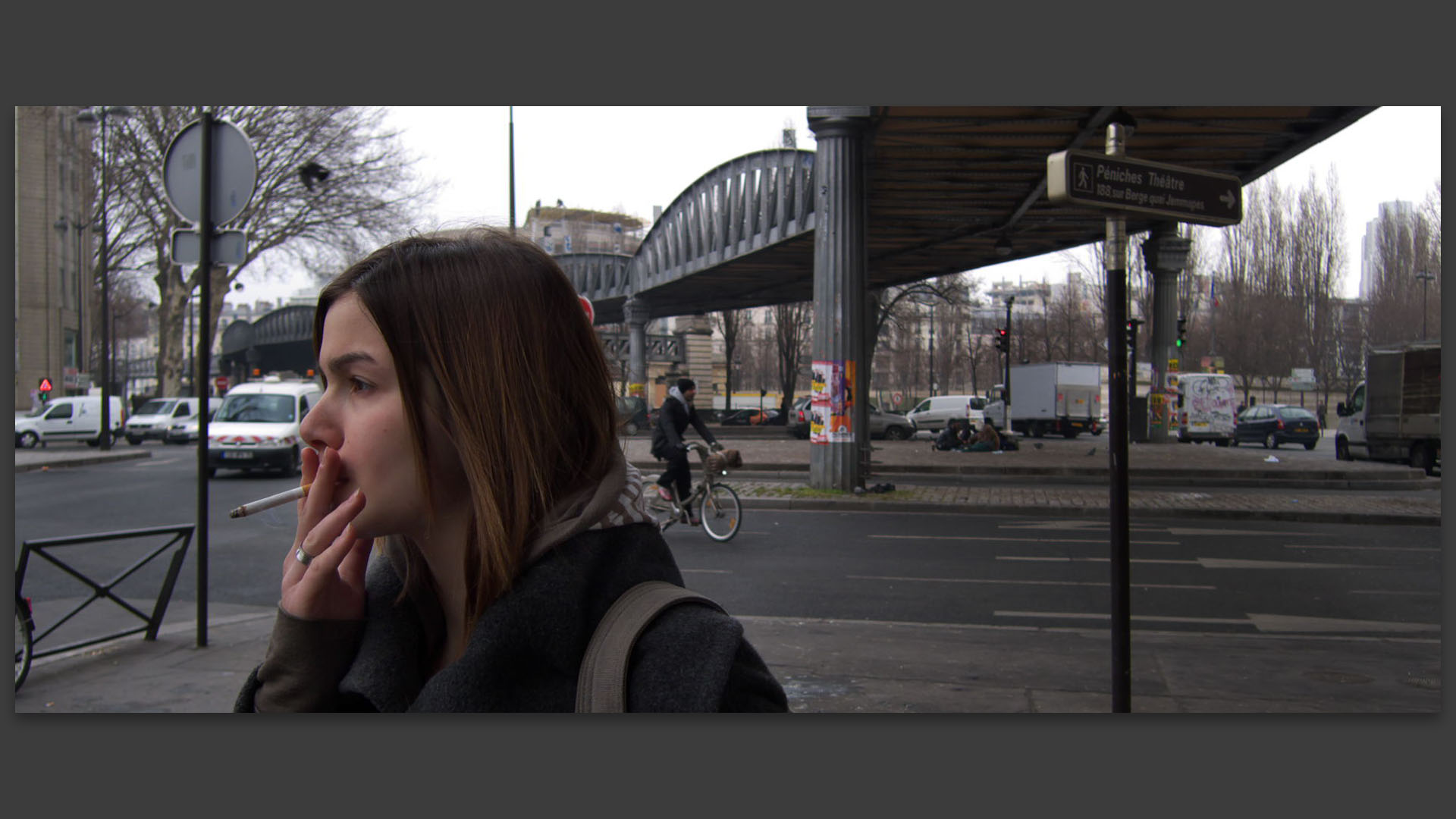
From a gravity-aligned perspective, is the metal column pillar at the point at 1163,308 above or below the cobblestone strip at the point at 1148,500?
above

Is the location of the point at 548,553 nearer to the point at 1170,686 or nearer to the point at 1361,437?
the point at 1170,686

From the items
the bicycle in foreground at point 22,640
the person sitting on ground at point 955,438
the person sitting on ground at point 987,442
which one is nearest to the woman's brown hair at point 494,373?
the bicycle in foreground at point 22,640

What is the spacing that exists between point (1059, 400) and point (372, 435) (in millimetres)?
39184

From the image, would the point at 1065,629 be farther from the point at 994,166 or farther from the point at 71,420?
the point at 71,420

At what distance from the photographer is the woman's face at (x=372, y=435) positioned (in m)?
1.11

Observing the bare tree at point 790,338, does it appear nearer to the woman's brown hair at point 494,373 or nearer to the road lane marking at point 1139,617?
the road lane marking at point 1139,617

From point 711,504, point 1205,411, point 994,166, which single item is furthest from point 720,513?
point 1205,411

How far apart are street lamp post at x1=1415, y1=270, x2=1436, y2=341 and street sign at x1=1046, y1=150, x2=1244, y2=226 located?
125 cm

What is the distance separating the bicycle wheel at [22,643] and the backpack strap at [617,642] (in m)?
5.10

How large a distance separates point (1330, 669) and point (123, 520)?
12.5 meters

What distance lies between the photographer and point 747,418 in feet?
138

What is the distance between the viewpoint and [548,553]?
1.10m

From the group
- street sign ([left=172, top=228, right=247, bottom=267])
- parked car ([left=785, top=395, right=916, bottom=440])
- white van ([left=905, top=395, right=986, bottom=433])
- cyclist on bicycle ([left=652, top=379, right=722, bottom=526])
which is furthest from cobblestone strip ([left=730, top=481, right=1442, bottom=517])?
white van ([left=905, top=395, right=986, bottom=433])

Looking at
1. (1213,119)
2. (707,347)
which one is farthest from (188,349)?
(1213,119)
